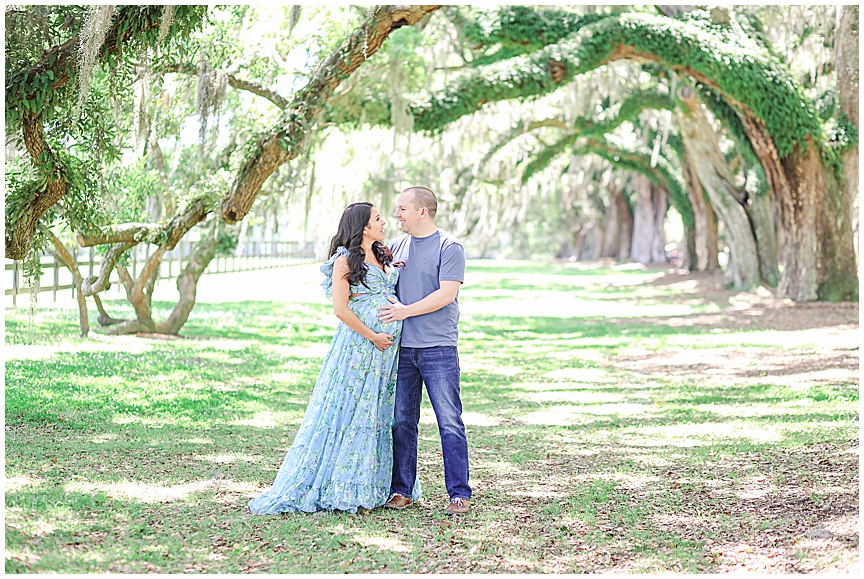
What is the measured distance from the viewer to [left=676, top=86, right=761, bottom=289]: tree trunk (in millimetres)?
22156

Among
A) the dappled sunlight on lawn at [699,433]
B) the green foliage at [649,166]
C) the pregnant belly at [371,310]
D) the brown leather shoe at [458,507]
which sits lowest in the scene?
the dappled sunlight on lawn at [699,433]

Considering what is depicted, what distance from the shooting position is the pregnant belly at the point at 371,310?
502 centimetres

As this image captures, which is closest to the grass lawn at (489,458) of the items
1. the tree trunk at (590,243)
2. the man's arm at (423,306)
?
the man's arm at (423,306)

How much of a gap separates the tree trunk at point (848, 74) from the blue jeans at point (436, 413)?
1274cm

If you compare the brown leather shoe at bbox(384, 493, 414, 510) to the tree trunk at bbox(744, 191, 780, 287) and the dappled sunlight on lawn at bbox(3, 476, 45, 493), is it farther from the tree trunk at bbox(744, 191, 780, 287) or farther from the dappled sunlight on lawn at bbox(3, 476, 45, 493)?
the tree trunk at bbox(744, 191, 780, 287)

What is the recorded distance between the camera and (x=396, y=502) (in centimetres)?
511

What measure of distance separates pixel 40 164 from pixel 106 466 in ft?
6.45

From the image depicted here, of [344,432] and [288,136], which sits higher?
[288,136]

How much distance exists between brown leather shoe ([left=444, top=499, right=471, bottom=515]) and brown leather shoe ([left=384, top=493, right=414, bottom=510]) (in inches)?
9.3

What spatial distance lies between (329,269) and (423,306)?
0.56m

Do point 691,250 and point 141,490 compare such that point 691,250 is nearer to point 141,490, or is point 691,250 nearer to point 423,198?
point 423,198

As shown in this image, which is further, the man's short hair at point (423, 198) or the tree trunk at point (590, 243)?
the tree trunk at point (590, 243)

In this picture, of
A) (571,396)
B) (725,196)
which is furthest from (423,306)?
(725,196)

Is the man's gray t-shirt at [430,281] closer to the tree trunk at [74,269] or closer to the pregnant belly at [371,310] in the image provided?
the pregnant belly at [371,310]
